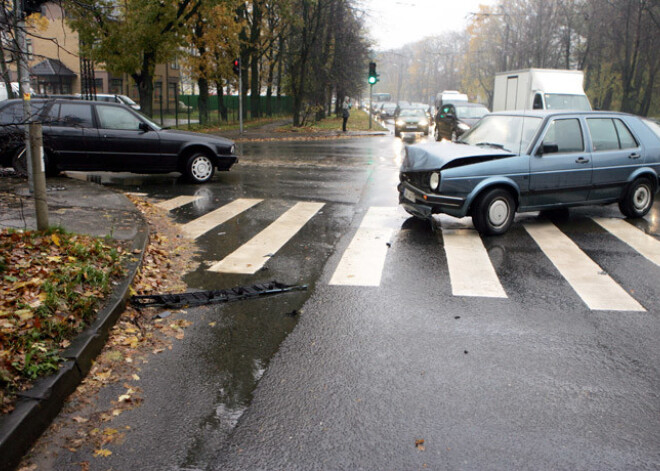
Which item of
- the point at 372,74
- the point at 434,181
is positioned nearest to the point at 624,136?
the point at 434,181

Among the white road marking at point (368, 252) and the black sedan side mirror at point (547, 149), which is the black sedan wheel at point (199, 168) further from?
the black sedan side mirror at point (547, 149)

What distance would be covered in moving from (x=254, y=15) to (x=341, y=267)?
110 ft

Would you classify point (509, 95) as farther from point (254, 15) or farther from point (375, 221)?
point (254, 15)

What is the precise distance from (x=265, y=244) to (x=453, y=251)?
8.27 ft

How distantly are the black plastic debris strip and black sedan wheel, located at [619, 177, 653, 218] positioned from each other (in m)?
6.46

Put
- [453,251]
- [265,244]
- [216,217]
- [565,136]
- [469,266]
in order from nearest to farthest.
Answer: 1. [469,266]
2. [453,251]
3. [265,244]
4. [565,136]
5. [216,217]

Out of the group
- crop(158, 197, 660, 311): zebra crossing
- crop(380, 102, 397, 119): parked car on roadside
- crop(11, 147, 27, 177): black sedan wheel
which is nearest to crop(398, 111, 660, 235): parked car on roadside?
crop(158, 197, 660, 311): zebra crossing

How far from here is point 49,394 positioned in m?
3.53

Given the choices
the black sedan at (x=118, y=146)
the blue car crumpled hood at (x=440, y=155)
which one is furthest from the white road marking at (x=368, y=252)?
the black sedan at (x=118, y=146)

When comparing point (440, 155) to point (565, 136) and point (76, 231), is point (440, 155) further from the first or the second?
point (76, 231)

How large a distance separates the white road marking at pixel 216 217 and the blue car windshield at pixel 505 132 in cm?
402

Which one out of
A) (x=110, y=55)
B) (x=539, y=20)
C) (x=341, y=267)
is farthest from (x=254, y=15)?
(x=341, y=267)

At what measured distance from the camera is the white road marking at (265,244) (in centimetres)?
684

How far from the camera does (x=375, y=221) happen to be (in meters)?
9.52
